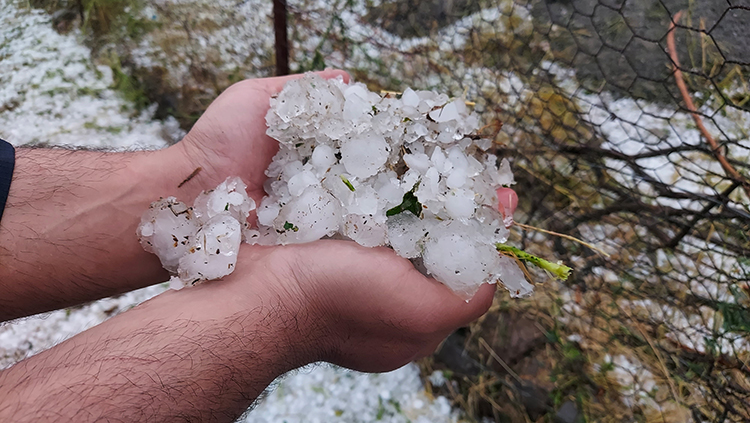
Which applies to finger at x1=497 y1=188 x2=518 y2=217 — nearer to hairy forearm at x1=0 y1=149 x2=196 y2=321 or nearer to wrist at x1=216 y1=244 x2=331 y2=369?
wrist at x1=216 y1=244 x2=331 y2=369

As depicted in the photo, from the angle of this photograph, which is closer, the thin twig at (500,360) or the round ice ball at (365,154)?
the round ice ball at (365,154)

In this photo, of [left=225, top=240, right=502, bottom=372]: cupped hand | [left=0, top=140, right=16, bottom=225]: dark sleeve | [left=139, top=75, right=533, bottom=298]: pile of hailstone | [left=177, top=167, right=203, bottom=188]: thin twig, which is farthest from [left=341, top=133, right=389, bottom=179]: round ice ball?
[left=0, top=140, right=16, bottom=225]: dark sleeve

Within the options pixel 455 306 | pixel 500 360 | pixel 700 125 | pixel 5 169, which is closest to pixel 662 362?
pixel 500 360

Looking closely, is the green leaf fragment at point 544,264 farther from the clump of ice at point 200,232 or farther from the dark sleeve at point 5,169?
the dark sleeve at point 5,169

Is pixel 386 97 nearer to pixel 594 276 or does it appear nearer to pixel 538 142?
pixel 538 142

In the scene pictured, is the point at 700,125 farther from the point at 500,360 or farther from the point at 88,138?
the point at 88,138

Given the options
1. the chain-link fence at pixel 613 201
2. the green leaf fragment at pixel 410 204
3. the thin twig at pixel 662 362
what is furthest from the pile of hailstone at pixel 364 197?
the thin twig at pixel 662 362

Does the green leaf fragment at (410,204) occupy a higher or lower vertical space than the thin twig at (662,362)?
higher
